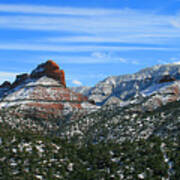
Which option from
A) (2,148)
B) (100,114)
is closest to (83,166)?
(2,148)

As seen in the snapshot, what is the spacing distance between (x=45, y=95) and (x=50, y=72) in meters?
23.4

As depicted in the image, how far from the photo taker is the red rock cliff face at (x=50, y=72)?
16788 centimetres

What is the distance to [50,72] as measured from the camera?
172 m

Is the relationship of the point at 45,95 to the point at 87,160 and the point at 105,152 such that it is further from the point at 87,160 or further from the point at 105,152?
the point at 105,152

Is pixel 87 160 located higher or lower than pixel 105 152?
lower

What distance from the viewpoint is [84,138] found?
97688mm

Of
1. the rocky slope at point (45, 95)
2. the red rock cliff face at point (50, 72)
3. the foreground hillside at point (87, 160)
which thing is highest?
the red rock cliff face at point (50, 72)

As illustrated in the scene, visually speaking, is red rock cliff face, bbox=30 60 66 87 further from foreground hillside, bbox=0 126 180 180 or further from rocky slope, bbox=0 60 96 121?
foreground hillside, bbox=0 126 180 180

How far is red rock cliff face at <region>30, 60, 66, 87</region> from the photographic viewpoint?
16788cm

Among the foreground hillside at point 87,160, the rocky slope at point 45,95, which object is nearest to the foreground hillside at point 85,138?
the foreground hillside at point 87,160

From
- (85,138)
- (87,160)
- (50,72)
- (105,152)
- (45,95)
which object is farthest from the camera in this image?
(50,72)

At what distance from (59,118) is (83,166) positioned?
2492 inches

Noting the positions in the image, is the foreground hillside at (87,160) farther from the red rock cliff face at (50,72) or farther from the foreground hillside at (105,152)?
the red rock cliff face at (50,72)

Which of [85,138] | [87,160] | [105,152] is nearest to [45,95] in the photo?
[85,138]
